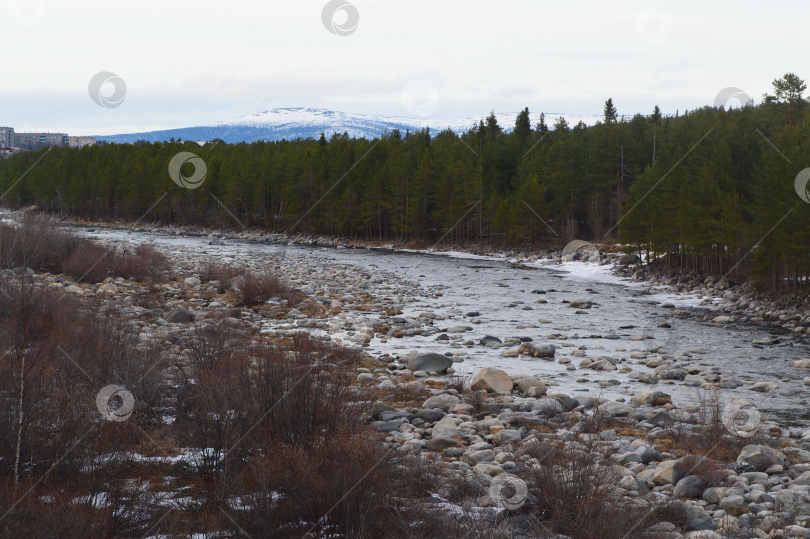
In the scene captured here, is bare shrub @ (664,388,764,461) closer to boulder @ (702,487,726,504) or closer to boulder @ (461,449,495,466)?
boulder @ (702,487,726,504)

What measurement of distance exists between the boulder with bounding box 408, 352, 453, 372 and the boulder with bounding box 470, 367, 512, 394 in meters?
1.29

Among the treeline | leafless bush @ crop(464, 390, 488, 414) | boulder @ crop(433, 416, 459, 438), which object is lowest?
leafless bush @ crop(464, 390, 488, 414)

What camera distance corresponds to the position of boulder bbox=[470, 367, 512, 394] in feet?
38.0

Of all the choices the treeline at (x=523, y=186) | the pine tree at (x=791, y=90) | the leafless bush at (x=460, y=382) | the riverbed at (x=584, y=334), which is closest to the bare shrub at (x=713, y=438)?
the riverbed at (x=584, y=334)

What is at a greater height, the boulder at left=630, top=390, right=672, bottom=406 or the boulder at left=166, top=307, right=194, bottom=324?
the boulder at left=166, top=307, right=194, bottom=324

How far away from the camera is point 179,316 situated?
625 inches

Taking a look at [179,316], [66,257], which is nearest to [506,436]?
[179,316]

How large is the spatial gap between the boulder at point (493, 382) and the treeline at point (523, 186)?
19780 millimetres

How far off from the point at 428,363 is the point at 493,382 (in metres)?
1.86

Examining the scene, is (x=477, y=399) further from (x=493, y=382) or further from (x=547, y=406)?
(x=493, y=382)

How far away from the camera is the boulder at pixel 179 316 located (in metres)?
15.7

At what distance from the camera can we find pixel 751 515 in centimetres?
602

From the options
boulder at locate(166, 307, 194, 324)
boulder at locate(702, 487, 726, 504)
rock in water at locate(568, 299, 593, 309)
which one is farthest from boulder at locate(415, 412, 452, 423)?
rock in water at locate(568, 299, 593, 309)

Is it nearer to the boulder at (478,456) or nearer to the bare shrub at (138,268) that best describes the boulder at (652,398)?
the boulder at (478,456)
